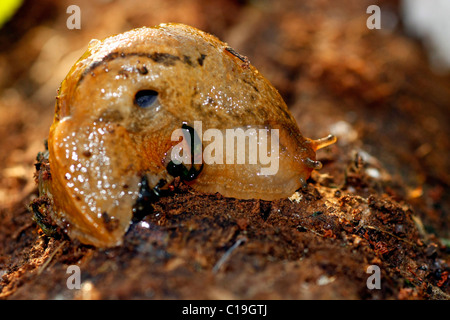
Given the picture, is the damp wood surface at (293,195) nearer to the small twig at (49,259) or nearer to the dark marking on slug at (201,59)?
the small twig at (49,259)

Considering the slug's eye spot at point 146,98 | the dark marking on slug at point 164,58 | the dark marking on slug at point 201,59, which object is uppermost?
the dark marking on slug at point 164,58

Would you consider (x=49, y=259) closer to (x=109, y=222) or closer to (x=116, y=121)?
(x=109, y=222)

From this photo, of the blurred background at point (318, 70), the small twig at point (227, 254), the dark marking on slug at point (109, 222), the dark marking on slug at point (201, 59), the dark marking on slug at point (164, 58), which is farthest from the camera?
the blurred background at point (318, 70)

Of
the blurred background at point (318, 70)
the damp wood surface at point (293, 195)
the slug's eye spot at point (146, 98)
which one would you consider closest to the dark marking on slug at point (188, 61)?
the slug's eye spot at point (146, 98)

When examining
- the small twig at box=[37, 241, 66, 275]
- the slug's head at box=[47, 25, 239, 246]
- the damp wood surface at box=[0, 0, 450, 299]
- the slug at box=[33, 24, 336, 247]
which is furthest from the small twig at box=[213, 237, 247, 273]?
the small twig at box=[37, 241, 66, 275]

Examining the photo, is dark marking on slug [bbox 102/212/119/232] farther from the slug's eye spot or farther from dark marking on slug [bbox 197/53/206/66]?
dark marking on slug [bbox 197/53/206/66]

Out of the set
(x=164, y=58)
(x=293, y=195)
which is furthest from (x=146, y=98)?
(x=293, y=195)
